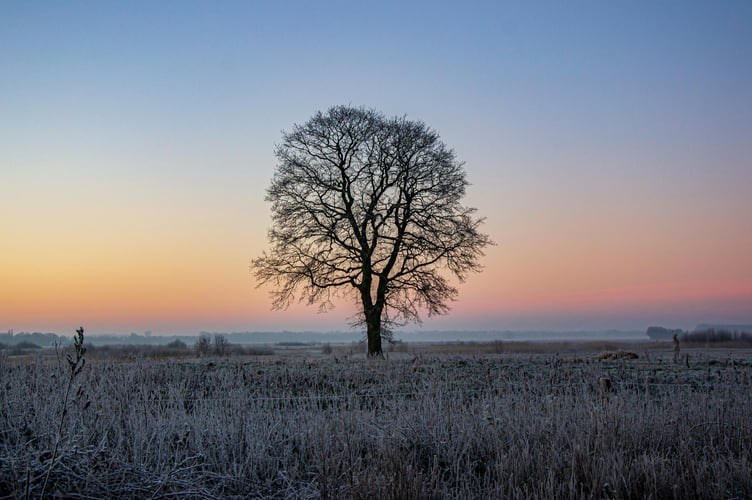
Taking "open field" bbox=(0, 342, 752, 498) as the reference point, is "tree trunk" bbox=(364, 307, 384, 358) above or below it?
above

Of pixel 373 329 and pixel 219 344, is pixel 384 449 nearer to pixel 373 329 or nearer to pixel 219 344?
pixel 373 329

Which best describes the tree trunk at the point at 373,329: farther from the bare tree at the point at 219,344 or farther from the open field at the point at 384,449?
the open field at the point at 384,449

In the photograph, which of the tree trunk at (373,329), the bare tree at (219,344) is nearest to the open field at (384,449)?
the tree trunk at (373,329)

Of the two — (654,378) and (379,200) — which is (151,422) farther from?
(379,200)

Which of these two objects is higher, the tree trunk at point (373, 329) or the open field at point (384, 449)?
the tree trunk at point (373, 329)

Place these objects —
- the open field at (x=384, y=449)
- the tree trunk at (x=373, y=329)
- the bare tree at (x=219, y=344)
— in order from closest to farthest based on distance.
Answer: the open field at (x=384, y=449) → the tree trunk at (x=373, y=329) → the bare tree at (x=219, y=344)

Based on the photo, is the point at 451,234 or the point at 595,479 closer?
the point at 595,479

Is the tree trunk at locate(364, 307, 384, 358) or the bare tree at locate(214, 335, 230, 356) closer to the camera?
the tree trunk at locate(364, 307, 384, 358)

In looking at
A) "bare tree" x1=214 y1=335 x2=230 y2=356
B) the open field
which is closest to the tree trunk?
"bare tree" x1=214 y1=335 x2=230 y2=356

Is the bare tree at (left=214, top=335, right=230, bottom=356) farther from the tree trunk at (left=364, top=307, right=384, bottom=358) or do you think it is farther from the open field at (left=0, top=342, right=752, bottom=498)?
the open field at (left=0, top=342, right=752, bottom=498)

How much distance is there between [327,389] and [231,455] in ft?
18.7

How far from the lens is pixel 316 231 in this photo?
2444 cm

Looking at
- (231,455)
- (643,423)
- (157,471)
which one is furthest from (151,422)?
(643,423)

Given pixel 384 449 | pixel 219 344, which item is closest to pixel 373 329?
pixel 219 344
